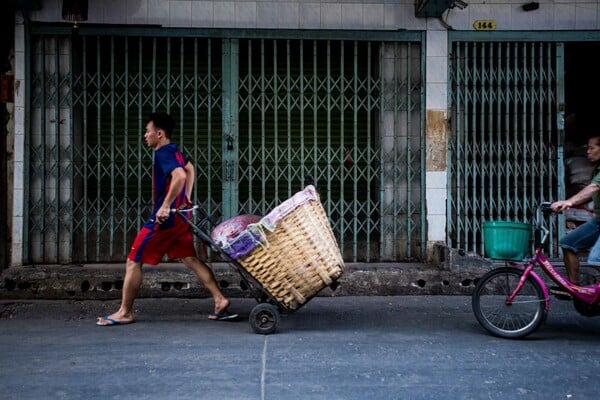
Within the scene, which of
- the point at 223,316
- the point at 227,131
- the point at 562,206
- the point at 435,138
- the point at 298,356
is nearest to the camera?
the point at 298,356

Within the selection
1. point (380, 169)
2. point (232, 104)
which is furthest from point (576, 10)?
point (232, 104)

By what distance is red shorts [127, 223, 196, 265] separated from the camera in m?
5.73

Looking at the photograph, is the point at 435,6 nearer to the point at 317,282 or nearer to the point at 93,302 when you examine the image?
the point at 317,282

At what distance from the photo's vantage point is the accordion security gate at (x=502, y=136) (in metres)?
7.63

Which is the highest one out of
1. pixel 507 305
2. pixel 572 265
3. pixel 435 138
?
pixel 435 138

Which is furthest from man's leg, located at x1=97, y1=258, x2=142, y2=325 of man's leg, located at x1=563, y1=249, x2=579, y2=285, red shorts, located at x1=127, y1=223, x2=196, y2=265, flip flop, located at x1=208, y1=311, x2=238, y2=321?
man's leg, located at x1=563, y1=249, x2=579, y2=285

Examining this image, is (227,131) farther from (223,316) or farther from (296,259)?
(296,259)

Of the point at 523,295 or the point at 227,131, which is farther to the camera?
the point at 227,131

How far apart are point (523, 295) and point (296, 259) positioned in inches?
74.9

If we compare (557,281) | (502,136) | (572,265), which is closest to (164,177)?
(557,281)

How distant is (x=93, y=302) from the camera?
22.8ft

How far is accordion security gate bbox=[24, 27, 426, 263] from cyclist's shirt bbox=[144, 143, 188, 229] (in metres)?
1.66

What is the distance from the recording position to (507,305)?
216 inches

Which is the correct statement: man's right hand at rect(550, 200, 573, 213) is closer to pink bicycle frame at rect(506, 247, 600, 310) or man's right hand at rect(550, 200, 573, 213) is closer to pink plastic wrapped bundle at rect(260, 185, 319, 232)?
pink bicycle frame at rect(506, 247, 600, 310)
